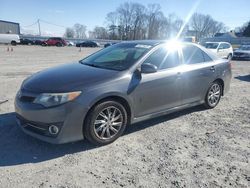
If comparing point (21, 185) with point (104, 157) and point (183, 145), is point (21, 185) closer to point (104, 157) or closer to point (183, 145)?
point (104, 157)

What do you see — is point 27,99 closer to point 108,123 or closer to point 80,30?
point 108,123

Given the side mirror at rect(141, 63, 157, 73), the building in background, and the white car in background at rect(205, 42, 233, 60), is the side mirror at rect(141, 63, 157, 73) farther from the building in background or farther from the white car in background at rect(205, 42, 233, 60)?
the building in background

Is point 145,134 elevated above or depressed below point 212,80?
below

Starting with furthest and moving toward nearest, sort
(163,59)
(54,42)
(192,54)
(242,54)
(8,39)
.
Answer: (54,42)
(8,39)
(242,54)
(192,54)
(163,59)

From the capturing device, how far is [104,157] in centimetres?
369

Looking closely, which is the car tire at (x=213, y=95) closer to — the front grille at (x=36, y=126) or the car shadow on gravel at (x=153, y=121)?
the car shadow on gravel at (x=153, y=121)

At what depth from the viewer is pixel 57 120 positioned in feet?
11.7

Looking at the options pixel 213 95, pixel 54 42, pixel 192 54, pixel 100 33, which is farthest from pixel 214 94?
pixel 100 33

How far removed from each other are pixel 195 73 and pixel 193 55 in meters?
0.44

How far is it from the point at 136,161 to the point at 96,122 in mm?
820

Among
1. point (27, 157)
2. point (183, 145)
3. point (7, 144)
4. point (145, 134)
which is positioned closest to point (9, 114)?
point (7, 144)

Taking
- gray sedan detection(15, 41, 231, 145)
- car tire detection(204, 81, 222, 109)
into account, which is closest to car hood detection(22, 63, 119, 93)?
gray sedan detection(15, 41, 231, 145)

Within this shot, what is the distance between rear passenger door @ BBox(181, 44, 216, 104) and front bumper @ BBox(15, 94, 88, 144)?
227 cm

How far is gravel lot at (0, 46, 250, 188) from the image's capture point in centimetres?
314
